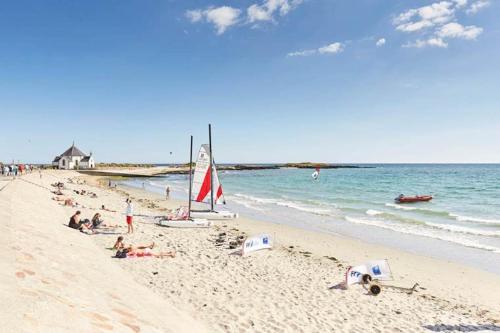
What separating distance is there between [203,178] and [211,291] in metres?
13.5

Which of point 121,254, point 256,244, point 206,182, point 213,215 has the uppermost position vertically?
point 206,182

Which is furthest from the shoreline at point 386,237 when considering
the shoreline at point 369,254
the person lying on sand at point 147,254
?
the person lying on sand at point 147,254

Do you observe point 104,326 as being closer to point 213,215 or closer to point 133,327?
point 133,327

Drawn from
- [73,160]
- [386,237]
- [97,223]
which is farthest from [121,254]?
[73,160]

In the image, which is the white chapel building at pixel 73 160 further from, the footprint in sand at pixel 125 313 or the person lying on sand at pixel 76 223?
the footprint in sand at pixel 125 313

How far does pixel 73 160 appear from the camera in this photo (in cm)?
9162

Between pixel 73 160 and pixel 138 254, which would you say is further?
pixel 73 160

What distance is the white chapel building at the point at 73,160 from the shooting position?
90.2 metres

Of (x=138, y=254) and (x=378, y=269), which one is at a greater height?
(x=138, y=254)

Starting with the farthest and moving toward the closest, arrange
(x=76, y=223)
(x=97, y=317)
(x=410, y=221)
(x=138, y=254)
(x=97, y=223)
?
(x=410, y=221), (x=97, y=223), (x=76, y=223), (x=138, y=254), (x=97, y=317)

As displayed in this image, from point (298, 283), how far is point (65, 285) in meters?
7.70

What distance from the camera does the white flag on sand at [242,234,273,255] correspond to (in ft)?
51.9

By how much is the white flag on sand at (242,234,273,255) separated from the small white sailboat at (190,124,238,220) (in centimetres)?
757

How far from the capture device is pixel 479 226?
25.2 meters
